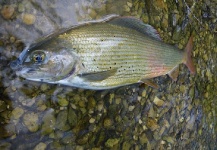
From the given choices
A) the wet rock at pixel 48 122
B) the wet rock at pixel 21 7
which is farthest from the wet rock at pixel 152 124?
the wet rock at pixel 21 7

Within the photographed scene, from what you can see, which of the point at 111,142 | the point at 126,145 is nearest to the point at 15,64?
Result: the point at 111,142

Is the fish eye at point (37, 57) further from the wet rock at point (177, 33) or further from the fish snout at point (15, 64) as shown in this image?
the wet rock at point (177, 33)

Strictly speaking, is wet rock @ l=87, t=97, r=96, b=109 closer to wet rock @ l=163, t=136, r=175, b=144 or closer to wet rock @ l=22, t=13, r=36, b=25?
wet rock @ l=22, t=13, r=36, b=25

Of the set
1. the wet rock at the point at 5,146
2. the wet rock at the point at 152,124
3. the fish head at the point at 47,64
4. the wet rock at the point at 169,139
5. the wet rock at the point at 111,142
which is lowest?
the wet rock at the point at 169,139

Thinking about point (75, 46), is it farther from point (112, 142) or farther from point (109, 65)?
point (112, 142)

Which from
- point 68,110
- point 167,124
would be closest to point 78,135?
point 68,110

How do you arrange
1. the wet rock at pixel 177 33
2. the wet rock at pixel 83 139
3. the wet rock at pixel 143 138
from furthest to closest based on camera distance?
the wet rock at pixel 177 33, the wet rock at pixel 143 138, the wet rock at pixel 83 139
